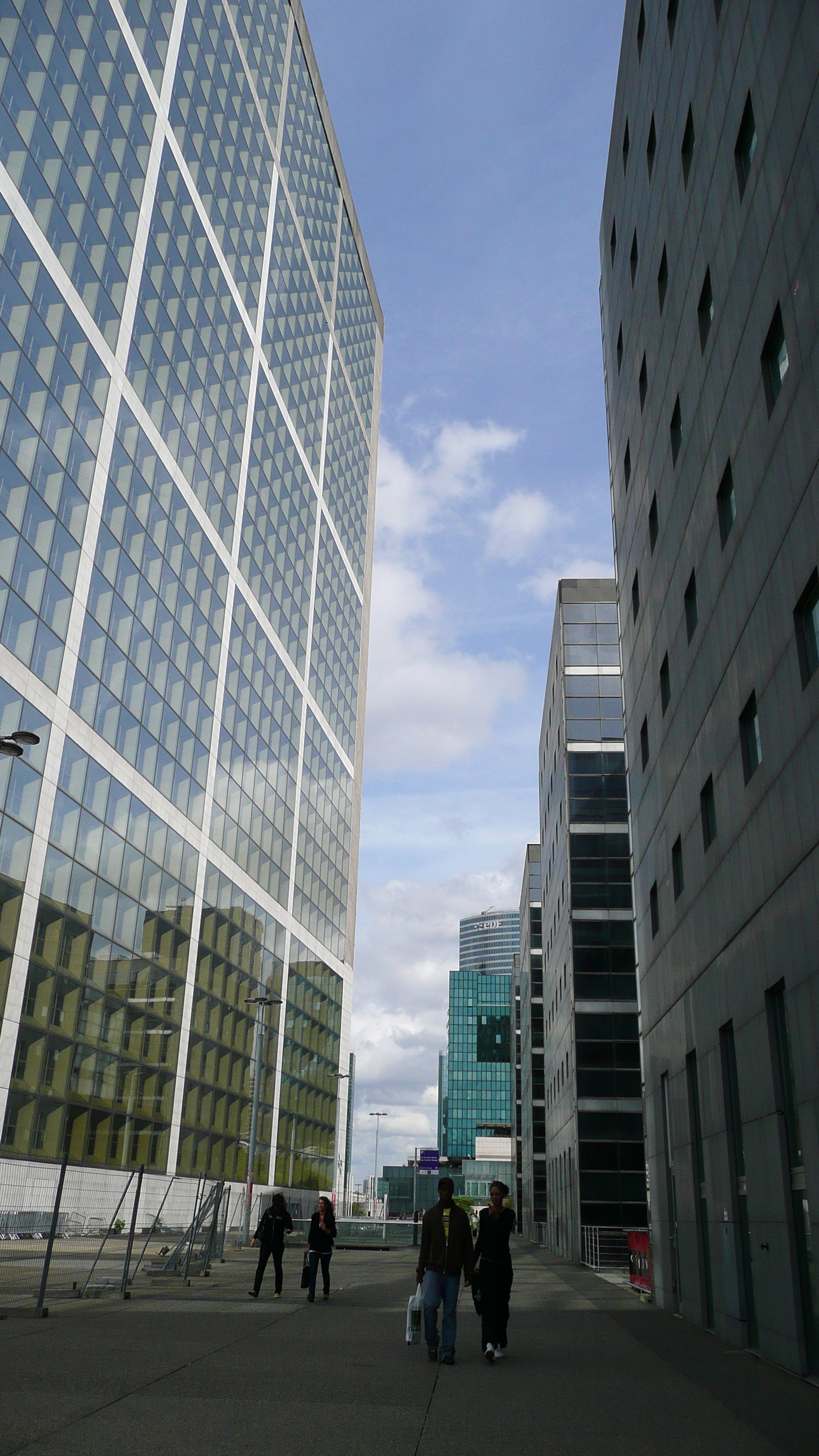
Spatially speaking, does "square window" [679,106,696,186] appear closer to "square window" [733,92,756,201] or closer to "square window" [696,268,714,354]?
"square window" [696,268,714,354]

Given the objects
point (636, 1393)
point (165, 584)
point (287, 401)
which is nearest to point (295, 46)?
point (287, 401)

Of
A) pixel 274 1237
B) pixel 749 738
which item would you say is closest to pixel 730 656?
pixel 749 738

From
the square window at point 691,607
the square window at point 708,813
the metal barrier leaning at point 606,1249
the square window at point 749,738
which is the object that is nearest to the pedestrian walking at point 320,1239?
the square window at point 708,813

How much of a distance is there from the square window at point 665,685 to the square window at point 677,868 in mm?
2951

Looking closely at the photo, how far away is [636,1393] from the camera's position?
10328 millimetres

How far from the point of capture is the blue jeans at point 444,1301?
1198 centimetres

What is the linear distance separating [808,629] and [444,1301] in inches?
342

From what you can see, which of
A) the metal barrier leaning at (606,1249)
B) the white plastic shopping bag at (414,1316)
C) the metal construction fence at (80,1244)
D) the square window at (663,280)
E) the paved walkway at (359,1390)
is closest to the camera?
the paved walkway at (359,1390)

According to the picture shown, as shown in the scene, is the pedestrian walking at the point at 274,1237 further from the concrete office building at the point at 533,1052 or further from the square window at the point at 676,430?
the concrete office building at the point at 533,1052

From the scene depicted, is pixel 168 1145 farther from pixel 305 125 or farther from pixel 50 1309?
pixel 305 125

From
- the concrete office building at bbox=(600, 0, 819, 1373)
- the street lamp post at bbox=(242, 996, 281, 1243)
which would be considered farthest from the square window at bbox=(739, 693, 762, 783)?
the street lamp post at bbox=(242, 996, 281, 1243)

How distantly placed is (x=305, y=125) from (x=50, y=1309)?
2853 inches

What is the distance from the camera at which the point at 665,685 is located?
955 inches

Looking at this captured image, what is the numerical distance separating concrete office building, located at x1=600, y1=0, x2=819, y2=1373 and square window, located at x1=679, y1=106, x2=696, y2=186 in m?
0.08
